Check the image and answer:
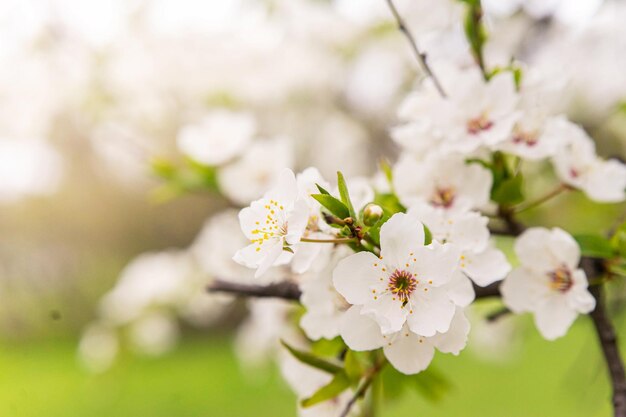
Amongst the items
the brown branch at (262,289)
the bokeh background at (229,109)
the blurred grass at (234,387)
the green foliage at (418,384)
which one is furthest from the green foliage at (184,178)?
the blurred grass at (234,387)

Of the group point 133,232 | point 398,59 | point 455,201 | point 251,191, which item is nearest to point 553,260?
point 455,201

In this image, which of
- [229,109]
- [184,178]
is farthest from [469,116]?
[229,109]

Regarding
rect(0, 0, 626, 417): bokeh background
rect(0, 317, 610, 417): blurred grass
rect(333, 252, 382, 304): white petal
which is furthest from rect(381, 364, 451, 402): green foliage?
rect(0, 317, 610, 417): blurred grass

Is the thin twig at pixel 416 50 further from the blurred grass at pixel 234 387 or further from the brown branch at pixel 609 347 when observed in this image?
the blurred grass at pixel 234 387

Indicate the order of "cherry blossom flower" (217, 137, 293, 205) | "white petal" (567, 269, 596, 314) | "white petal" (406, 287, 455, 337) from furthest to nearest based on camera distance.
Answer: "cherry blossom flower" (217, 137, 293, 205)
"white petal" (567, 269, 596, 314)
"white petal" (406, 287, 455, 337)

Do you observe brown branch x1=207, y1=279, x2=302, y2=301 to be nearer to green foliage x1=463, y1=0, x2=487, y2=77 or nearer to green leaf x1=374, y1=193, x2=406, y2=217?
green leaf x1=374, y1=193, x2=406, y2=217

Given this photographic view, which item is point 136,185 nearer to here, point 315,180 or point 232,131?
point 232,131
